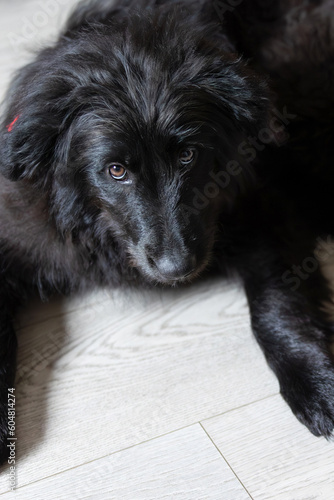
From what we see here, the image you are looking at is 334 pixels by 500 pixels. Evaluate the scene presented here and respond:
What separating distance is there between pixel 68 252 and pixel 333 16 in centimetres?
150

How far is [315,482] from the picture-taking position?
1455 millimetres

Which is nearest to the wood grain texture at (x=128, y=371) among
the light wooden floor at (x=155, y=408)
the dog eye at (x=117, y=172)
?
the light wooden floor at (x=155, y=408)

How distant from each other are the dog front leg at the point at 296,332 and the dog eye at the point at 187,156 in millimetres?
509

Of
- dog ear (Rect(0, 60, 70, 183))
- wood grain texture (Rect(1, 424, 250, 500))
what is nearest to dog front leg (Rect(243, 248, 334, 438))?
wood grain texture (Rect(1, 424, 250, 500))

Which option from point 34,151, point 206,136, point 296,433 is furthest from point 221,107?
point 296,433

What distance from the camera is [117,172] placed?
164 cm

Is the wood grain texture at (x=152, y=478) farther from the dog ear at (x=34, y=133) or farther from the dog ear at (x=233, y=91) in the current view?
the dog ear at (x=233, y=91)

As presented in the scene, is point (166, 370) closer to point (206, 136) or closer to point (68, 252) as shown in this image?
point (68, 252)

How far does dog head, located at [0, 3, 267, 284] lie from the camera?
5.21 feet
